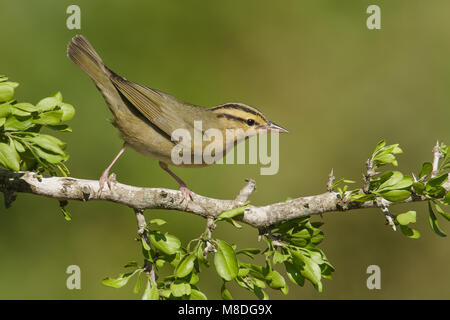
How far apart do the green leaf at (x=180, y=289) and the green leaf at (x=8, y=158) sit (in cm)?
126

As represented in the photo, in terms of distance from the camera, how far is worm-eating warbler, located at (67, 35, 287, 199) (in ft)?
16.9

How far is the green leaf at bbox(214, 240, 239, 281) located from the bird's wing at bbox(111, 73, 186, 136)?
195cm

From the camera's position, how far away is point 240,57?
8.01m

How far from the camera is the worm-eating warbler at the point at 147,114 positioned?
5.16m

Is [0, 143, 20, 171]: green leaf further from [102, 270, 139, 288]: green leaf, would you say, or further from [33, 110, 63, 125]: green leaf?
[102, 270, 139, 288]: green leaf

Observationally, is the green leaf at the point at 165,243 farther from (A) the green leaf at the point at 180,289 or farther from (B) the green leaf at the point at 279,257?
(B) the green leaf at the point at 279,257

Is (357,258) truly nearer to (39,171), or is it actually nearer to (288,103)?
(288,103)

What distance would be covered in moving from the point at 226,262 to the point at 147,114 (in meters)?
2.27

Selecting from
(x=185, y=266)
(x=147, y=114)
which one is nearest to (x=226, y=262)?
(x=185, y=266)

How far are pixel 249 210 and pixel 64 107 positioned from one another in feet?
5.11

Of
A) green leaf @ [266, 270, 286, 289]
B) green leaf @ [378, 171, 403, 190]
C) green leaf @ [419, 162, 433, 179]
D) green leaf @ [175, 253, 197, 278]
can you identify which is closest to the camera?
green leaf @ [175, 253, 197, 278]

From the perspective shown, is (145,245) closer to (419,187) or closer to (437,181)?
(419,187)

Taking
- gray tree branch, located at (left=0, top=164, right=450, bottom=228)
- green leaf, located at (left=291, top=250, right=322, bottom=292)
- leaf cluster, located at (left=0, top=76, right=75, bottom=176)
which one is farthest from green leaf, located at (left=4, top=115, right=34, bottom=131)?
green leaf, located at (left=291, top=250, right=322, bottom=292)

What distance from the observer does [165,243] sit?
360 cm
